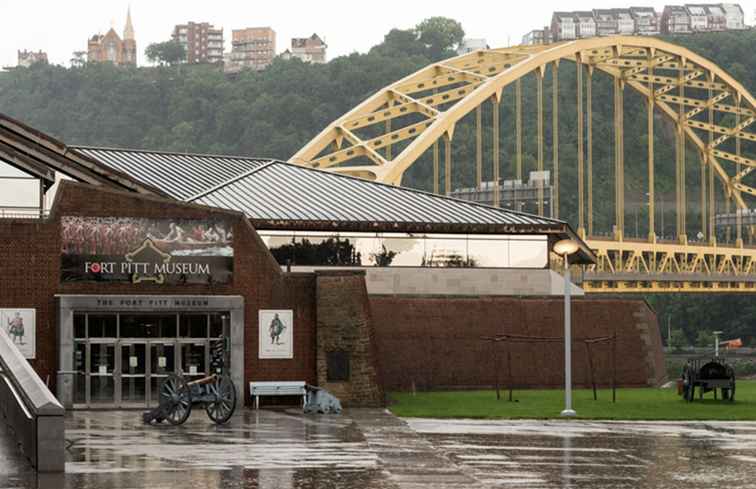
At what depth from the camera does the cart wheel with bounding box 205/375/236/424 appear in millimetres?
36469

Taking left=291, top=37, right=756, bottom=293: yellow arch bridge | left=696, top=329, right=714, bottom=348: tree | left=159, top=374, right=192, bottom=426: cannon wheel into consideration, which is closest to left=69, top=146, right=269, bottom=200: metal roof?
left=291, top=37, right=756, bottom=293: yellow arch bridge

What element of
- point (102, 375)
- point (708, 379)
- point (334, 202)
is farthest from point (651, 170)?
point (102, 375)

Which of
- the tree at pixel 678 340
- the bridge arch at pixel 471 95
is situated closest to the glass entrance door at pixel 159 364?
the bridge arch at pixel 471 95

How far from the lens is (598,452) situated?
30.5 m

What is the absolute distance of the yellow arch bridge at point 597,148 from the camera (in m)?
86.8

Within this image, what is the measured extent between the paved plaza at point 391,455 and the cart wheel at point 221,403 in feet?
1.00

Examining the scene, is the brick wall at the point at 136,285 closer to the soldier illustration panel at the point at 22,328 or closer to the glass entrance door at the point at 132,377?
the soldier illustration panel at the point at 22,328

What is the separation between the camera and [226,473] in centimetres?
2592

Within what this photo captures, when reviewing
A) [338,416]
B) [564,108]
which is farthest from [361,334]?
[564,108]

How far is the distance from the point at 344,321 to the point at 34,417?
19766 mm

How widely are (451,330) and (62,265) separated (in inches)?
538

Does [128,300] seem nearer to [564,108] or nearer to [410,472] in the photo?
[410,472]

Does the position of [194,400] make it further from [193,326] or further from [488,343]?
[488,343]

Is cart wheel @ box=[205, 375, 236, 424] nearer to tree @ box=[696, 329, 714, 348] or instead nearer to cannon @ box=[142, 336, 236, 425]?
cannon @ box=[142, 336, 236, 425]
